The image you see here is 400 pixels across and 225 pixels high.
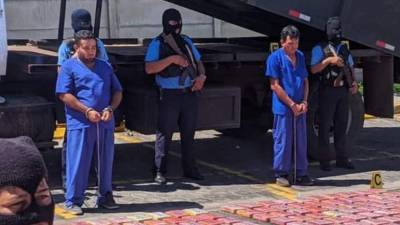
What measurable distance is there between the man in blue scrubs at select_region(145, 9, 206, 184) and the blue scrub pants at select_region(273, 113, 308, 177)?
34.5 inches

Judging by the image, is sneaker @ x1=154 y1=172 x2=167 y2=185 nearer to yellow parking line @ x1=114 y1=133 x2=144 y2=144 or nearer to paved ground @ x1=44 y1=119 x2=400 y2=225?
paved ground @ x1=44 y1=119 x2=400 y2=225

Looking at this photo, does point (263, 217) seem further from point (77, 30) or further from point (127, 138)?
point (127, 138)

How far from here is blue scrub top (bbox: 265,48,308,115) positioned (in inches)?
306

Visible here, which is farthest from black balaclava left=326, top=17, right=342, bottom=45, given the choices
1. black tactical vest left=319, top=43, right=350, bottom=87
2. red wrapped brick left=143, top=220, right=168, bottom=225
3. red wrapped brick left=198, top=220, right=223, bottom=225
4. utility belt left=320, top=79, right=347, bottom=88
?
red wrapped brick left=143, top=220, right=168, bottom=225

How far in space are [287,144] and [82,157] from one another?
2.26 meters

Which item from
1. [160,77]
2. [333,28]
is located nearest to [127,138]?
[160,77]

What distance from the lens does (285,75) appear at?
25.5ft

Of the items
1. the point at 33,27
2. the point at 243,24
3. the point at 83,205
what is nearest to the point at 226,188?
the point at 83,205

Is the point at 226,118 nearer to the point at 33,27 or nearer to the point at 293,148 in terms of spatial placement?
the point at 293,148

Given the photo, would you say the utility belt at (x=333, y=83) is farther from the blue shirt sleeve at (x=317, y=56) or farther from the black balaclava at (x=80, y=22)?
the black balaclava at (x=80, y=22)

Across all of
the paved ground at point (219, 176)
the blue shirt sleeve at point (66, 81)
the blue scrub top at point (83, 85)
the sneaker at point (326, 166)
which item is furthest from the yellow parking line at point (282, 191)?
the blue shirt sleeve at point (66, 81)

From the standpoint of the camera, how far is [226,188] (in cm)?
793

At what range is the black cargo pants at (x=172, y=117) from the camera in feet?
25.6

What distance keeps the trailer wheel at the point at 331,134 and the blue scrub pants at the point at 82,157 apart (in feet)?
10.3
